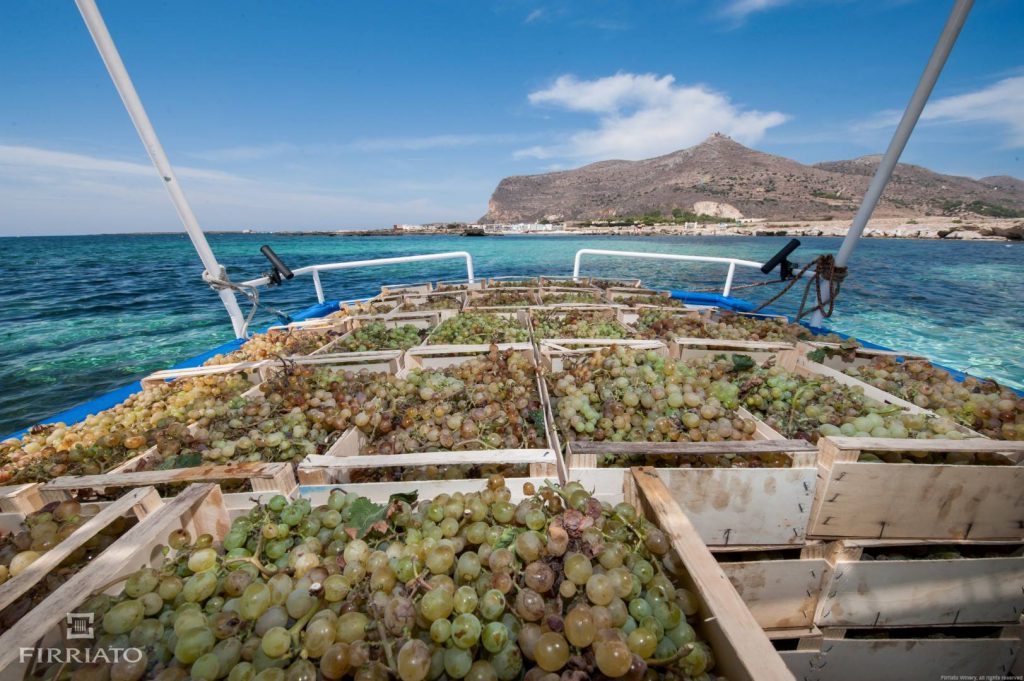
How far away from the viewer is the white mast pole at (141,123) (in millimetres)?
3795

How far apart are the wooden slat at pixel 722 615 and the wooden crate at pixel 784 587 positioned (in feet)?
2.94

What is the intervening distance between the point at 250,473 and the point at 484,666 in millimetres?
1369

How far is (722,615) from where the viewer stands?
107 cm

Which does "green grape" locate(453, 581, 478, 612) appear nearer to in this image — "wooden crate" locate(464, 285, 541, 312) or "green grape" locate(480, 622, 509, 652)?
"green grape" locate(480, 622, 509, 652)

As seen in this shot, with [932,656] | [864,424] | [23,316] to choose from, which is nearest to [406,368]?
[864,424]

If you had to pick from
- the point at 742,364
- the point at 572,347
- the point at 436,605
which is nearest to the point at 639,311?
the point at 572,347

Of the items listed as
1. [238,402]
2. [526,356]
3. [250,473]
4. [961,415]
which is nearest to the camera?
[250,473]

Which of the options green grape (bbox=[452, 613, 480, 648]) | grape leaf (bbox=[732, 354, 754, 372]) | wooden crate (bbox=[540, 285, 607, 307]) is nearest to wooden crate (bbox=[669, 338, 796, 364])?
grape leaf (bbox=[732, 354, 754, 372])

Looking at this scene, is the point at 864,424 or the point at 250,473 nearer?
the point at 250,473

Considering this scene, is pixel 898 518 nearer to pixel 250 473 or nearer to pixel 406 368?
pixel 250 473

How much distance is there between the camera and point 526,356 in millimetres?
3570

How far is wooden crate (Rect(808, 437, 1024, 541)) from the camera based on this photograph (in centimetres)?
188

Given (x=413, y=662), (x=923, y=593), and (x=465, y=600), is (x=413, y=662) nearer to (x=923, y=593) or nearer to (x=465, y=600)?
(x=465, y=600)

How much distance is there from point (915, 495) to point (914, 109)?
14.5 feet
